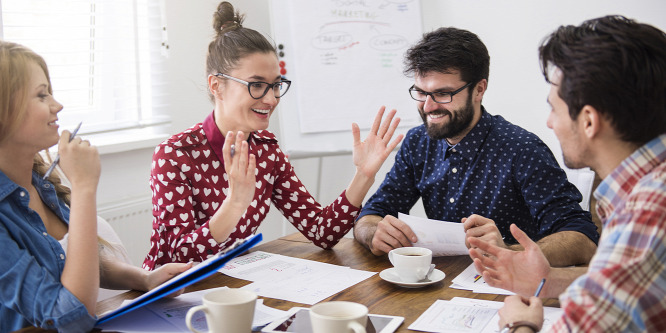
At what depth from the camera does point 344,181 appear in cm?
378

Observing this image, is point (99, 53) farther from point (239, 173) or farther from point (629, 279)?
point (629, 279)

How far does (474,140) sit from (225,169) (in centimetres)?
81

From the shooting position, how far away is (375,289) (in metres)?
1.33

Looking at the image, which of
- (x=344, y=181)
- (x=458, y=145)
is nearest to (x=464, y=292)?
(x=458, y=145)

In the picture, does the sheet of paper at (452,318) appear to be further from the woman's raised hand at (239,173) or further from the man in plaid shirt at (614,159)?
the woman's raised hand at (239,173)

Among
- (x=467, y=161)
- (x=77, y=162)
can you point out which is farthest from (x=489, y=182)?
(x=77, y=162)

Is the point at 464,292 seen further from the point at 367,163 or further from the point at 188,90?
the point at 188,90

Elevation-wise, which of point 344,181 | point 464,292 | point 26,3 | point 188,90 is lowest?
point 344,181

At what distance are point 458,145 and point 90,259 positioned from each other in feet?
3.97

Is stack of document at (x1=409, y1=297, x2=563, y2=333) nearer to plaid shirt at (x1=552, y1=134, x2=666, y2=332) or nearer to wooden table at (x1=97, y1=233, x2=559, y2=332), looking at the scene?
wooden table at (x1=97, y1=233, x2=559, y2=332)

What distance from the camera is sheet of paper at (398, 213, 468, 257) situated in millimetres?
1528

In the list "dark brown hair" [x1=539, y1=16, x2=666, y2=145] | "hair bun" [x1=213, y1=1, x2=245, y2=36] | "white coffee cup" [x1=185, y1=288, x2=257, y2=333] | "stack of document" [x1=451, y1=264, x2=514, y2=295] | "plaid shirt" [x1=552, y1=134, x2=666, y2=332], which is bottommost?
"stack of document" [x1=451, y1=264, x2=514, y2=295]

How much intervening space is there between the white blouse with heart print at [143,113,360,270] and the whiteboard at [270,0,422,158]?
1.03 m

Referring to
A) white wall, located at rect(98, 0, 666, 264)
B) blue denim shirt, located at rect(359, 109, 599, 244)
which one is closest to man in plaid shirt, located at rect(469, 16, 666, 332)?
blue denim shirt, located at rect(359, 109, 599, 244)
